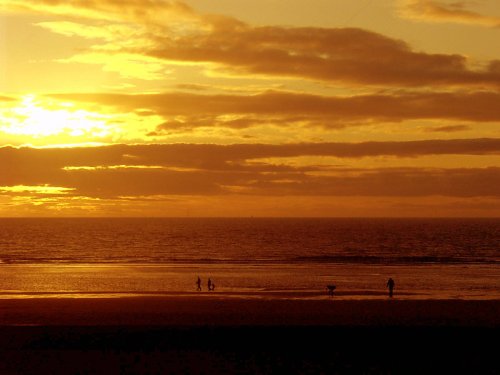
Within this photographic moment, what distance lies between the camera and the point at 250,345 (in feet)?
68.8

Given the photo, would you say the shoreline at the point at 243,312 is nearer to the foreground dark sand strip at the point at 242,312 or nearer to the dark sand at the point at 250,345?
the foreground dark sand strip at the point at 242,312

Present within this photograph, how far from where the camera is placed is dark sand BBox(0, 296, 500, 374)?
58.7ft

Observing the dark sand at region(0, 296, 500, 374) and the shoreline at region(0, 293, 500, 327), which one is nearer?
the dark sand at region(0, 296, 500, 374)

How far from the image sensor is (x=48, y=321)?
29.2 m

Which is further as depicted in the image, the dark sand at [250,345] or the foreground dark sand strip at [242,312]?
the foreground dark sand strip at [242,312]

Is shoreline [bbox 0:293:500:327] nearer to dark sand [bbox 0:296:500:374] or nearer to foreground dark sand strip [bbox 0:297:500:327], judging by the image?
foreground dark sand strip [bbox 0:297:500:327]

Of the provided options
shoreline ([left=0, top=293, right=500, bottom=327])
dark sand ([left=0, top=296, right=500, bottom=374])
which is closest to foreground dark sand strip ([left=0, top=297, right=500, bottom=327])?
shoreline ([left=0, top=293, right=500, bottom=327])

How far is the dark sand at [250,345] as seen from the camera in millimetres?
17891

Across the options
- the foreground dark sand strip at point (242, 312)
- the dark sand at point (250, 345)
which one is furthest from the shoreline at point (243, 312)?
the dark sand at point (250, 345)

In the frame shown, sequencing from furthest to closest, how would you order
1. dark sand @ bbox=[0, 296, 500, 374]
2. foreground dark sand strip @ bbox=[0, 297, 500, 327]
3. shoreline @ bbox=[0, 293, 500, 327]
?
foreground dark sand strip @ bbox=[0, 297, 500, 327], shoreline @ bbox=[0, 293, 500, 327], dark sand @ bbox=[0, 296, 500, 374]

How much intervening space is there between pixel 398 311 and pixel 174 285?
2145cm

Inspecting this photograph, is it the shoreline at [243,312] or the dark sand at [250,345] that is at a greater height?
the dark sand at [250,345]

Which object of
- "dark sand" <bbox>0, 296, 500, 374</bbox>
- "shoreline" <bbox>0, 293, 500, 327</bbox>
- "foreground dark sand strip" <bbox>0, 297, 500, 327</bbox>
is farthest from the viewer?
"foreground dark sand strip" <bbox>0, 297, 500, 327</bbox>

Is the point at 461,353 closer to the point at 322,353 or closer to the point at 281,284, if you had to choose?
the point at 322,353
